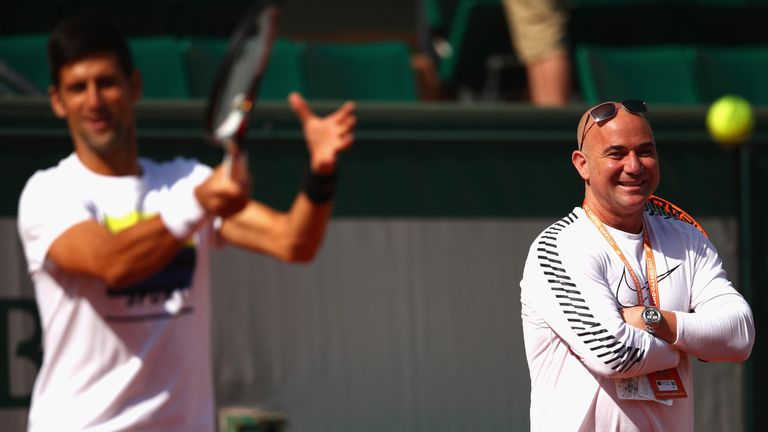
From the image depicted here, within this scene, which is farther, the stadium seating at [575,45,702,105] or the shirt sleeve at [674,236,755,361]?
the stadium seating at [575,45,702,105]

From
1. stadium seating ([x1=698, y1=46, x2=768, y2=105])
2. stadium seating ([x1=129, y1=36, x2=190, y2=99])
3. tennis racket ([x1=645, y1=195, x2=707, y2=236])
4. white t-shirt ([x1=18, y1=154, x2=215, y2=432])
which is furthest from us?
stadium seating ([x1=698, y1=46, x2=768, y2=105])

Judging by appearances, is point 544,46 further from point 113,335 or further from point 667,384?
point 113,335

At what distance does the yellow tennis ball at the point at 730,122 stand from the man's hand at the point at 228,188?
3.68m

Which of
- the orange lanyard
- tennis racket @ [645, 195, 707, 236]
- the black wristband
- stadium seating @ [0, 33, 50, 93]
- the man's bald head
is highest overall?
stadium seating @ [0, 33, 50, 93]

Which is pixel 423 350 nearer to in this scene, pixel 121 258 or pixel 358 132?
pixel 358 132

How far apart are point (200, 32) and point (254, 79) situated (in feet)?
17.4

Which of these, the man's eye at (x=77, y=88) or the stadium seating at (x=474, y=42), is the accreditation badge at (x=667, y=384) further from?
the stadium seating at (x=474, y=42)

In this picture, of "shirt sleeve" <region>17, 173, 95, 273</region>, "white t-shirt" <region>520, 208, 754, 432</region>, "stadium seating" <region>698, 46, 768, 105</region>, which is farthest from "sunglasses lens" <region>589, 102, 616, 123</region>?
"stadium seating" <region>698, 46, 768, 105</region>

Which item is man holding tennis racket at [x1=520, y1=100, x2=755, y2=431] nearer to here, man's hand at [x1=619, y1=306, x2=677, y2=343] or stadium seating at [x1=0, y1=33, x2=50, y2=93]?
man's hand at [x1=619, y1=306, x2=677, y2=343]

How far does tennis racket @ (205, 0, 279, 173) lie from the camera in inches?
105

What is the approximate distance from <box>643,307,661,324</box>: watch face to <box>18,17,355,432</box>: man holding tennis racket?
0.90 metres

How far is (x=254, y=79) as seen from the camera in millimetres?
2732

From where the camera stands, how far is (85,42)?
131 inches

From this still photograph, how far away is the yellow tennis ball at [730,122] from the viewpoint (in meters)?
5.76
